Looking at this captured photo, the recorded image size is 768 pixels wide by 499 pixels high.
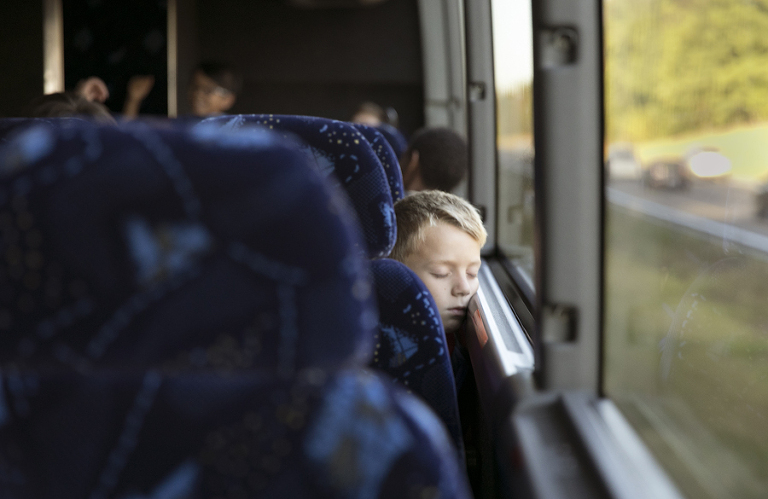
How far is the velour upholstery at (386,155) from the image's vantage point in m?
1.33

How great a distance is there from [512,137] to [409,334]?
6.15 feet

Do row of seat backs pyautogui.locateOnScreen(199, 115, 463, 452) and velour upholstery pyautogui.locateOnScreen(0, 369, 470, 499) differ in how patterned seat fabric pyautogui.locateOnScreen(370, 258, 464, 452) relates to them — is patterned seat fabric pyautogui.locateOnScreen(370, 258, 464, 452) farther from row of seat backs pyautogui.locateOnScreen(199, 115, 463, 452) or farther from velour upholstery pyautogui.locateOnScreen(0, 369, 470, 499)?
velour upholstery pyautogui.locateOnScreen(0, 369, 470, 499)

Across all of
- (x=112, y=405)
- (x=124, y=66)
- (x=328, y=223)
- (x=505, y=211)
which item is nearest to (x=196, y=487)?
(x=112, y=405)

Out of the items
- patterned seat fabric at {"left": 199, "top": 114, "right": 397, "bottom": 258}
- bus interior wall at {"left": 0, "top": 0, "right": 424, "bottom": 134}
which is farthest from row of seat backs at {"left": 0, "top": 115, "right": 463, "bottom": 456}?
bus interior wall at {"left": 0, "top": 0, "right": 424, "bottom": 134}

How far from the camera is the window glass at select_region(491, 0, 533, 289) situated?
2.43 m

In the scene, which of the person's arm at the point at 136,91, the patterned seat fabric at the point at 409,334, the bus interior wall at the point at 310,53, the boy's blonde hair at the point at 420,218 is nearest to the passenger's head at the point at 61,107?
the boy's blonde hair at the point at 420,218

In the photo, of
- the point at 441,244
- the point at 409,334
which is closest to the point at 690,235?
the point at 409,334

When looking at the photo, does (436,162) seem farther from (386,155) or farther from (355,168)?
(355,168)

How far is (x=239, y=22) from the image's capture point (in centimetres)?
673

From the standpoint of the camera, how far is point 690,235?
108 centimetres

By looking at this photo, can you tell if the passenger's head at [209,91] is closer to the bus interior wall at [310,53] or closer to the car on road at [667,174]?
the bus interior wall at [310,53]

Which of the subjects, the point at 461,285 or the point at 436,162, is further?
the point at 436,162

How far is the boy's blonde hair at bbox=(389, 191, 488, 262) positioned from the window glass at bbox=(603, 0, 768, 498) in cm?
48

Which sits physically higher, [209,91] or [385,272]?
[209,91]
